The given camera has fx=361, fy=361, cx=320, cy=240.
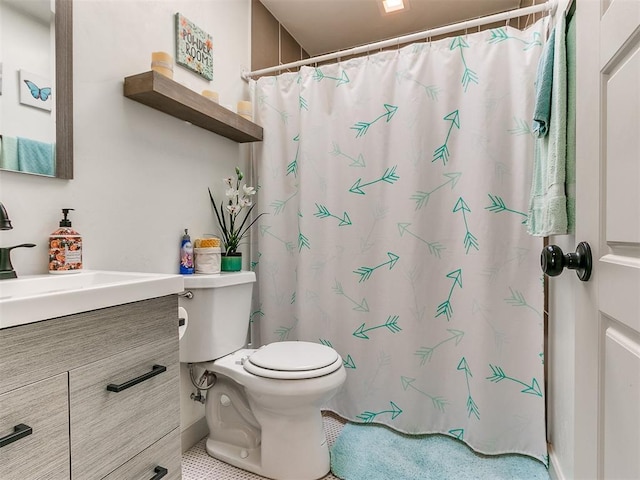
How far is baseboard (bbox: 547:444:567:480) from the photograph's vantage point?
4.23 ft

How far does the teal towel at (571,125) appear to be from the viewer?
1054 millimetres

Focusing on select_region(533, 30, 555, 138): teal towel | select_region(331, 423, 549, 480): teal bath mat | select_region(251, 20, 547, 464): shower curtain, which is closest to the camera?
select_region(533, 30, 555, 138): teal towel

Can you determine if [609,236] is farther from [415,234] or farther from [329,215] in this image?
[329,215]

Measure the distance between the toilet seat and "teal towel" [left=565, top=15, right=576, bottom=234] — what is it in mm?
927

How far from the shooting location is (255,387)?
134cm

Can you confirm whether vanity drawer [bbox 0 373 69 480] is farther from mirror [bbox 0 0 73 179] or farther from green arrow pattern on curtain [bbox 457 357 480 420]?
green arrow pattern on curtain [bbox 457 357 480 420]

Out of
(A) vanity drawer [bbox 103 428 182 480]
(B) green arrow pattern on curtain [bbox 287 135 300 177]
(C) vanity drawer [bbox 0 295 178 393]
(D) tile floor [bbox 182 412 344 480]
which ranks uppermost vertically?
(B) green arrow pattern on curtain [bbox 287 135 300 177]

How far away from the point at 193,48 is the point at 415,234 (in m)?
1.30

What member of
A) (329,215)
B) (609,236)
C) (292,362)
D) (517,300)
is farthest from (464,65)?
(292,362)

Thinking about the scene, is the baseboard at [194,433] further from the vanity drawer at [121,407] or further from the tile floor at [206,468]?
the vanity drawer at [121,407]

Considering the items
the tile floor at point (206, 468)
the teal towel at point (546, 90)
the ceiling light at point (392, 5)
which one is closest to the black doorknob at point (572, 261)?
the teal towel at point (546, 90)

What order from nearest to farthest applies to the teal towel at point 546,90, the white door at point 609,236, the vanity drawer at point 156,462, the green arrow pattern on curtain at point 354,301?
the white door at point 609,236 → the vanity drawer at point 156,462 → the teal towel at point 546,90 → the green arrow pattern on curtain at point 354,301

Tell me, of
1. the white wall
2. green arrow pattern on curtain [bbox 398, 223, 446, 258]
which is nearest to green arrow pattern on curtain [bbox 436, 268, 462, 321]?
green arrow pattern on curtain [bbox 398, 223, 446, 258]

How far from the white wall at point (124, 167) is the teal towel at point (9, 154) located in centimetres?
2
